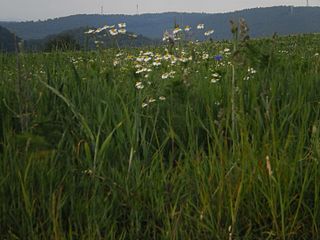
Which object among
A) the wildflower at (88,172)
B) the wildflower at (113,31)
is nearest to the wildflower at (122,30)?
the wildflower at (113,31)

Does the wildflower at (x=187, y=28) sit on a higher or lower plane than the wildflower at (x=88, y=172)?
higher

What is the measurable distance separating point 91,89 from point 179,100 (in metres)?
0.75

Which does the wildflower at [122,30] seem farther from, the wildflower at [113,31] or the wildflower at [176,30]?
the wildflower at [176,30]

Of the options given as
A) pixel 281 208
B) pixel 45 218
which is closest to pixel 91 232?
pixel 45 218

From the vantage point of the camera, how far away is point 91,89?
3.60 metres

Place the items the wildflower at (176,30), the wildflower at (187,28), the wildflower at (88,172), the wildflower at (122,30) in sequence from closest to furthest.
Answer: the wildflower at (88,172)
the wildflower at (176,30)
the wildflower at (187,28)
the wildflower at (122,30)

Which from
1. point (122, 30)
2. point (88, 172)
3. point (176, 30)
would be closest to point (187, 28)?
point (176, 30)

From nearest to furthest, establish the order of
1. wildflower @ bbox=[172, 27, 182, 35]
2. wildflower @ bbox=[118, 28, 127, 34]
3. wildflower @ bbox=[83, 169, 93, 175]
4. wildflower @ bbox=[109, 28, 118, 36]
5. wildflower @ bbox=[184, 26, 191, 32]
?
1. wildflower @ bbox=[83, 169, 93, 175]
2. wildflower @ bbox=[172, 27, 182, 35]
3. wildflower @ bbox=[184, 26, 191, 32]
4. wildflower @ bbox=[109, 28, 118, 36]
5. wildflower @ bbox=[118, 28, 127, 34]

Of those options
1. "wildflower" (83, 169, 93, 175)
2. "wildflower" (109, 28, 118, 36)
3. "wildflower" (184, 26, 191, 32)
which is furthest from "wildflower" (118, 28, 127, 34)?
"wildflower" (83, 169, 93, 175)

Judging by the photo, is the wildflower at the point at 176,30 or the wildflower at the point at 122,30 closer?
the wildflower at the point at 176,30

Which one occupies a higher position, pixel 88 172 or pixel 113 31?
pixel 113 31

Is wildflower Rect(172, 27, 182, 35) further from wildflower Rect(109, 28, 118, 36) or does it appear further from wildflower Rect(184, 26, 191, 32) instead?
wildflower Rect(109, 28, 118, 36)

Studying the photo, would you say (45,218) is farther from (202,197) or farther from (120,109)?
(120,109)

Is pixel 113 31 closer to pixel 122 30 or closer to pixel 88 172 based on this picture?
pixel 122 30
